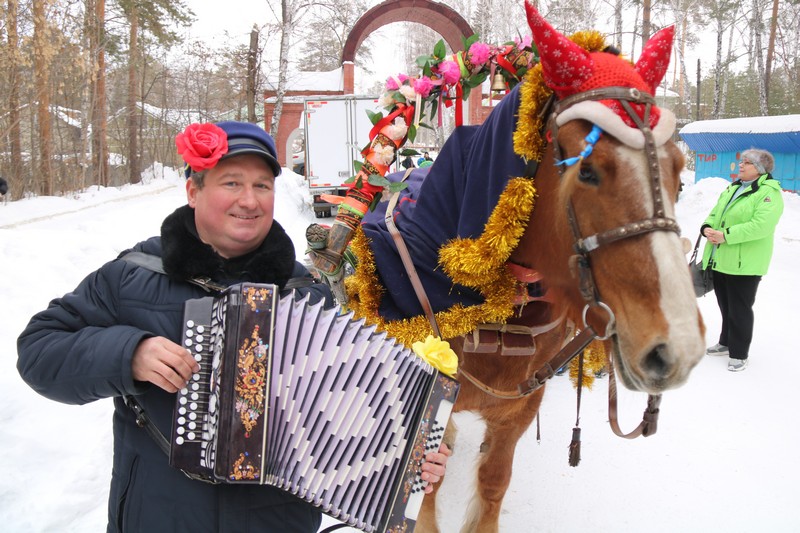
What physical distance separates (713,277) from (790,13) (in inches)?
1154

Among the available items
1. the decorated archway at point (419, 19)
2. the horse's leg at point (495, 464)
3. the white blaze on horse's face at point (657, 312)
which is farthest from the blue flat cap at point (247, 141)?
the decorated archway at point (419, 19)

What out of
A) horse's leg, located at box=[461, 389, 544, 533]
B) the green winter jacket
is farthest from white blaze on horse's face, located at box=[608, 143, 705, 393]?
the green winter jacket

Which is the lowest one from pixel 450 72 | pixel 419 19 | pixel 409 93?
pixel 409 93

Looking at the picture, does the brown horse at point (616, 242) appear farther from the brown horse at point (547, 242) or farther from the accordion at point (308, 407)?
the accordion at point (308, 407)

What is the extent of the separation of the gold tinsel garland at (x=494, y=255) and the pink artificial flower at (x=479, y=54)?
0.84 meters

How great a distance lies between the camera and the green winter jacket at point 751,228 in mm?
5215

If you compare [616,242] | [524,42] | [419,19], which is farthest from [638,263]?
[419,19]

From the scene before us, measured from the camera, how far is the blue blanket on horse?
2.08m

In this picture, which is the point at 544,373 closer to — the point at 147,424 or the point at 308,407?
the point at 308,407

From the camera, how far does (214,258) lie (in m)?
1.55

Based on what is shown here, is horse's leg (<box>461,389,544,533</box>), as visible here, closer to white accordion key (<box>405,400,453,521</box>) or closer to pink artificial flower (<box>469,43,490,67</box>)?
white accordion key (<box>405,400,453,521</box>)

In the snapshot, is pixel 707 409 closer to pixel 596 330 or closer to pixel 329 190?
pixel 596 330

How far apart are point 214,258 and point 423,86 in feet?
5.83

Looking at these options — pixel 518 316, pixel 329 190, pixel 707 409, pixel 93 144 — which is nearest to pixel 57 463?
pixel 518 316
